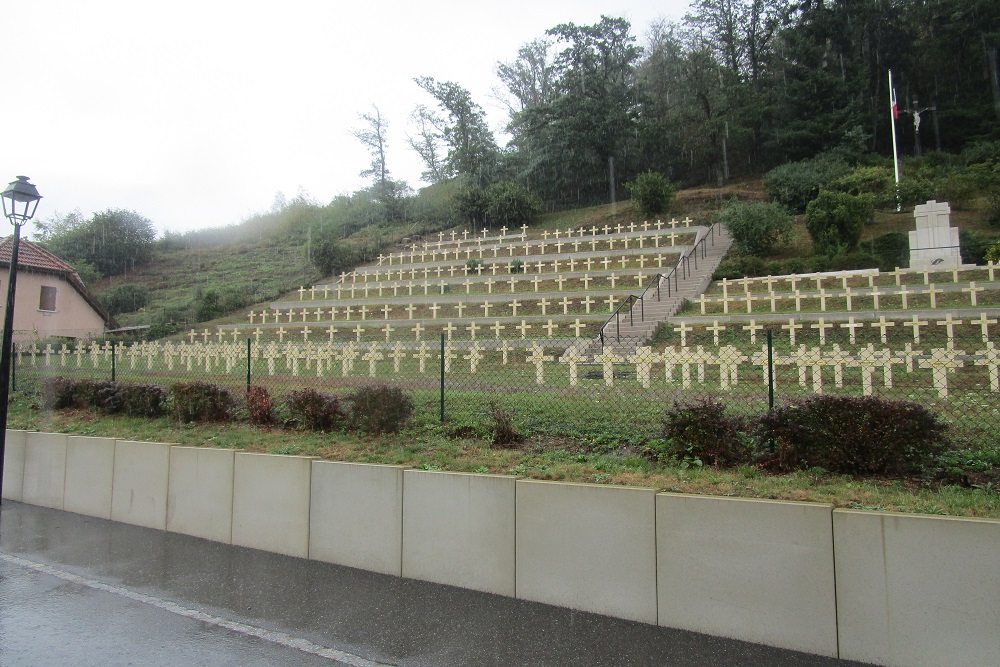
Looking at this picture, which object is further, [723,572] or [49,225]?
[49,225]

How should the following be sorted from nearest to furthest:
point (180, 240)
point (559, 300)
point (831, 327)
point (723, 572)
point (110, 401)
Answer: point (723, 572), point (110, 401), point (831, 327), point (559, 300), point (180, 240)

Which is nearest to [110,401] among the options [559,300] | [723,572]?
[723,572]

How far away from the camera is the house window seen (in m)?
26.4

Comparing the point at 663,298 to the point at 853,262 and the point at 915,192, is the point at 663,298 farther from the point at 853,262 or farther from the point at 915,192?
the point at 915,192

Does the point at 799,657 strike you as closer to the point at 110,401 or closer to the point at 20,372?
the point at 110,401

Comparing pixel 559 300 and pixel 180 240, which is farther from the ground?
pixel 180 240

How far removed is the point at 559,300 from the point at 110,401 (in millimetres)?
14516

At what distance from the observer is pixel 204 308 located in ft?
98.3

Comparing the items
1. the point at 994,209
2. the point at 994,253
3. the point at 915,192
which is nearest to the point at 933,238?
the point at 994,253

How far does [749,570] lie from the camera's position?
4.19m

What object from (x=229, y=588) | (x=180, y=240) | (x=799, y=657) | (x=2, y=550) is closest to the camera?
(x=799, y=657)

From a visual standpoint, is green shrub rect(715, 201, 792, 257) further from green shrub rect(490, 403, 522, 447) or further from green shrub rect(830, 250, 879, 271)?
green shrub rect(490, 403, 522, 447)

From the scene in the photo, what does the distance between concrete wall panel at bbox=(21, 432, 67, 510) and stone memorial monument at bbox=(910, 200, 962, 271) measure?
71.4 ft

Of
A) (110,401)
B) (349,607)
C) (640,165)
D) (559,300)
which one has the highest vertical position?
(640,165)
